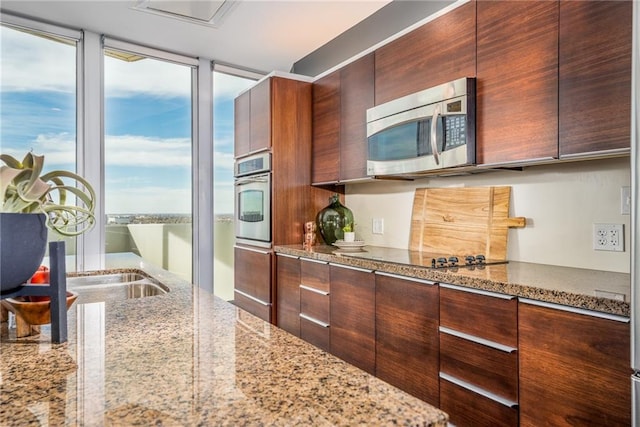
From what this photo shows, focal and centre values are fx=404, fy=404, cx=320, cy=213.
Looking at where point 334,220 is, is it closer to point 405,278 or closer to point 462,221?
point 462,221

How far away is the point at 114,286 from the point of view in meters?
1.66

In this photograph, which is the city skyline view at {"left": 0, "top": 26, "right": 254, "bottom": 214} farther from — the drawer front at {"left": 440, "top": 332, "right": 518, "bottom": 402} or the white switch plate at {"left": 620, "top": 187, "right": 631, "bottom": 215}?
the white switch plate at {"left": 620, "top": 187, "right": 631, "bottom": 215}

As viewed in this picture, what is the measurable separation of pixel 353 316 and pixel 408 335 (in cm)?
45

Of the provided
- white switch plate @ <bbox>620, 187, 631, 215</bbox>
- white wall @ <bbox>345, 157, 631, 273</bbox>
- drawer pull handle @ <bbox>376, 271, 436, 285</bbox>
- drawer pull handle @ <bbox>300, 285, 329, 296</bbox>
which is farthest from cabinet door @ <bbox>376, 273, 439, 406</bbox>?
white switch plate @ <bbox>620, 187, 631, 215</bbox>

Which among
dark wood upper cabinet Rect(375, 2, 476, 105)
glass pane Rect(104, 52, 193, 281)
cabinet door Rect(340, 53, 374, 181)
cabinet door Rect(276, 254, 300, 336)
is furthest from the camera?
glass pane Rect(104, 52, 193, 281)

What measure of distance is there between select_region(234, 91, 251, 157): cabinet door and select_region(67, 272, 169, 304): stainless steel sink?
6.65 feet

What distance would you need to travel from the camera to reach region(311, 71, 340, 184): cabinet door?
120 inches

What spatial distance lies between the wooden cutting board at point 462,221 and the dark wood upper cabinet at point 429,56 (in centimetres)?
65

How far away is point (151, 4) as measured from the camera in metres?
2.97

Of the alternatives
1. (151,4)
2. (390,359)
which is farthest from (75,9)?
(390,359)

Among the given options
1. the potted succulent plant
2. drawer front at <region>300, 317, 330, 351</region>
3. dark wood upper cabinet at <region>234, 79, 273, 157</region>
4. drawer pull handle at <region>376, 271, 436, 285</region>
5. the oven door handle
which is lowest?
drawer front at <region>300, 317, 330, 351</region>

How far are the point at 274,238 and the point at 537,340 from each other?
2.12m

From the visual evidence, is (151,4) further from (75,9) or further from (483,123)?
(483,123)

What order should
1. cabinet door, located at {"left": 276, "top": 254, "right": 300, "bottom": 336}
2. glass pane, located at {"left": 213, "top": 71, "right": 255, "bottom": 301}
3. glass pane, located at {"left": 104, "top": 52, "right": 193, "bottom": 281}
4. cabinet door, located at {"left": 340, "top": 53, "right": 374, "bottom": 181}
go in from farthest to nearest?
glass pane, located at {"left": 213, "top": 71, "right": 255, "bottom": 301}
glass pane, located at {"left": 104, "top": 52, "right": 193, "bottom": 281}
cabinet door, located at {"left": 276, "top": 254, "right": 300, "bottom": 336}
cabinet door, located at {"left": 340, "top": 53, "right": 374, "bottom": 181}
